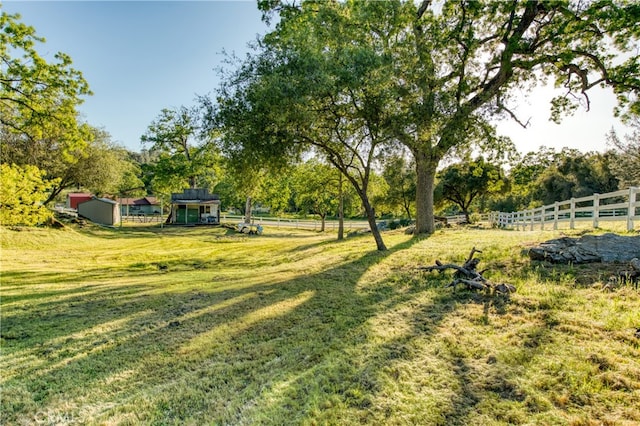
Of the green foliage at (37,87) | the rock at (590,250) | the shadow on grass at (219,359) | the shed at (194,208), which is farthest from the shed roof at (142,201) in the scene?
the rock at (590,250)

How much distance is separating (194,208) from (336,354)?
113ft

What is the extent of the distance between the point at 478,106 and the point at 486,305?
957cm

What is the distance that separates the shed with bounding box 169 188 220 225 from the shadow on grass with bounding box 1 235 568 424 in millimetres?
29185

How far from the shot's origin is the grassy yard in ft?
8.40

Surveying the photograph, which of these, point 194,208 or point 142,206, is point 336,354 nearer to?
point 194,208

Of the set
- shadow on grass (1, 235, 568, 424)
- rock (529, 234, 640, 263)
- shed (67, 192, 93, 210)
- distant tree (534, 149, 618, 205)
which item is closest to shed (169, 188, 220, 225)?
shed (67, 192, 93, 210)

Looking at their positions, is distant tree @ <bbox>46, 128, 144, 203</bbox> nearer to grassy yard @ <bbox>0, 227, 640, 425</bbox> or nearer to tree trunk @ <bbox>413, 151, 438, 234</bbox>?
grassy yard @ <bbox>0, 227, 640, 425</bbox>

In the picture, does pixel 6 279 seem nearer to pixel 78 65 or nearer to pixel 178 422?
pixel 78 65

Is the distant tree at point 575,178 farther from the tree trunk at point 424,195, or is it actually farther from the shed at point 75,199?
the shed at point 75,199

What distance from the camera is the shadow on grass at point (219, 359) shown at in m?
2.68

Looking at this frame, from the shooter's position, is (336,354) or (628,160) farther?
(628,160)

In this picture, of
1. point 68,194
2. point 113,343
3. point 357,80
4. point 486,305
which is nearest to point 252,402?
point 113,343

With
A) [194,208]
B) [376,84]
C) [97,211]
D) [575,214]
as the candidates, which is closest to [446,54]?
[376,84]

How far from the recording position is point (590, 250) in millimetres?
5707
